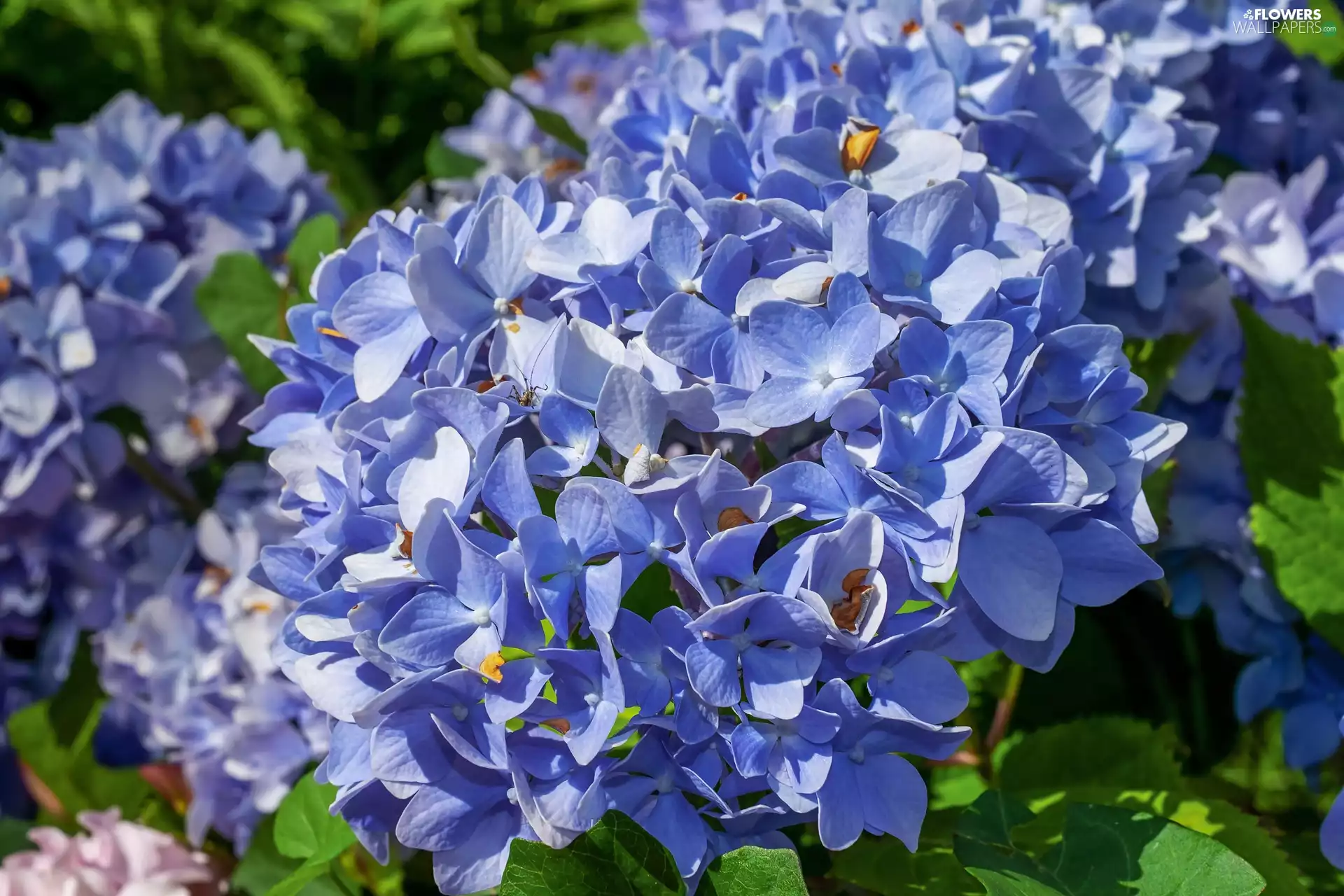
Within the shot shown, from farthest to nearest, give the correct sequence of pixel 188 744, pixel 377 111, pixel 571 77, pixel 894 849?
pixel 377 111, pixel 571 77, pixel 188 744, pixel 894 849

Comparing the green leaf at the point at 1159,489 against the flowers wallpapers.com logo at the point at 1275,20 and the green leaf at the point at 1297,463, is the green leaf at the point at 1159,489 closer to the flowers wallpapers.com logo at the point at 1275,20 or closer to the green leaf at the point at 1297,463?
the green leaf at the point at 1297,463

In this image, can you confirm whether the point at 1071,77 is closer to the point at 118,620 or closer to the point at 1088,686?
the point at 1088,686

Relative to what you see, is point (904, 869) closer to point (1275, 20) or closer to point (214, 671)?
point (214, 671)

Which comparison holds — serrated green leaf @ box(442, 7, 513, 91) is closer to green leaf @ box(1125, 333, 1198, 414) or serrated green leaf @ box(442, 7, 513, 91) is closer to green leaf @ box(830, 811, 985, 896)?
green leaf @ box(1125, 333, 1198, 414)

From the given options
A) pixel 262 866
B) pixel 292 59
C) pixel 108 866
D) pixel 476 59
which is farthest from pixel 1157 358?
pixel 292 59

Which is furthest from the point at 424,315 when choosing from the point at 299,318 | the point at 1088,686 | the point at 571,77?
the point at 571,77

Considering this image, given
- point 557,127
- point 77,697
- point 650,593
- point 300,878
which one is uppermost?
point 557,127
